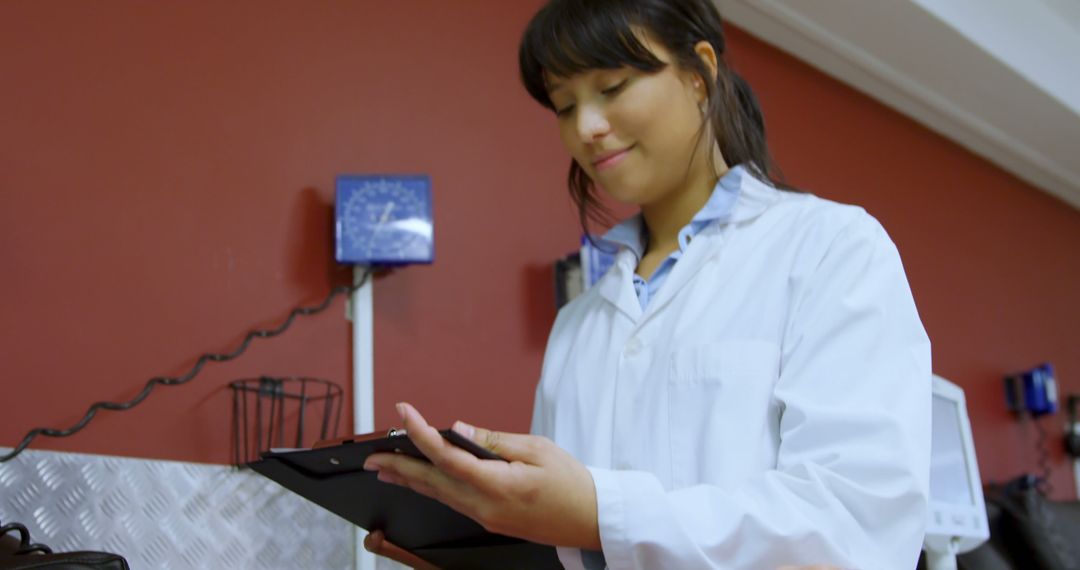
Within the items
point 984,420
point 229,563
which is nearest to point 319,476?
point 229,563

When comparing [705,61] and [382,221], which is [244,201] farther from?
[705,61]

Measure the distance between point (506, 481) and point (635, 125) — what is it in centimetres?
54

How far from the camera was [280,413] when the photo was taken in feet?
6.18

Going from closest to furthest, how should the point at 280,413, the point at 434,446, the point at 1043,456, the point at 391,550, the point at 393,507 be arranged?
1. the point at 434,446
2. the point at 393,507
3. the point at 391,550
4. the point at 280,413
5. the point at 1043,456

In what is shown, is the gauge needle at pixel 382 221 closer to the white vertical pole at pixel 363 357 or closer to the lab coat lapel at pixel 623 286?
the white vertical pole at pixel 363 357

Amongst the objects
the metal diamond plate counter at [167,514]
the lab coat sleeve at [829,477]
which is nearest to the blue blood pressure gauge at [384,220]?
the metal diamond plate counter at [167,514]

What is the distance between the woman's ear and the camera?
1.37 meters

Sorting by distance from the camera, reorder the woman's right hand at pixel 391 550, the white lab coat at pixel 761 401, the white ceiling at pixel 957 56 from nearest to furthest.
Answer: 1. the white lab coat at pixel 761 401
2. the woman's right hand at pixel 391 550
3. the white ceiling at pixel 957 56

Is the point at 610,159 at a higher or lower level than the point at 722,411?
higher

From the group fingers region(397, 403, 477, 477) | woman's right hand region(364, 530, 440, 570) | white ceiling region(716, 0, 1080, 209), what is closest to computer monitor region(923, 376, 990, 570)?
white ceiling region(716, 0, 1080, 209)

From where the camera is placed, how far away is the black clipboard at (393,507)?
977mm

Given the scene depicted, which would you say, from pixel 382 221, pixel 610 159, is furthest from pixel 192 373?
pixel 610 159

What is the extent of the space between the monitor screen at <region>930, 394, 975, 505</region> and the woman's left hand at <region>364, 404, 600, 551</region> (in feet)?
5.27

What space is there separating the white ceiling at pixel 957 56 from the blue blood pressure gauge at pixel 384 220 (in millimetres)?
1235
